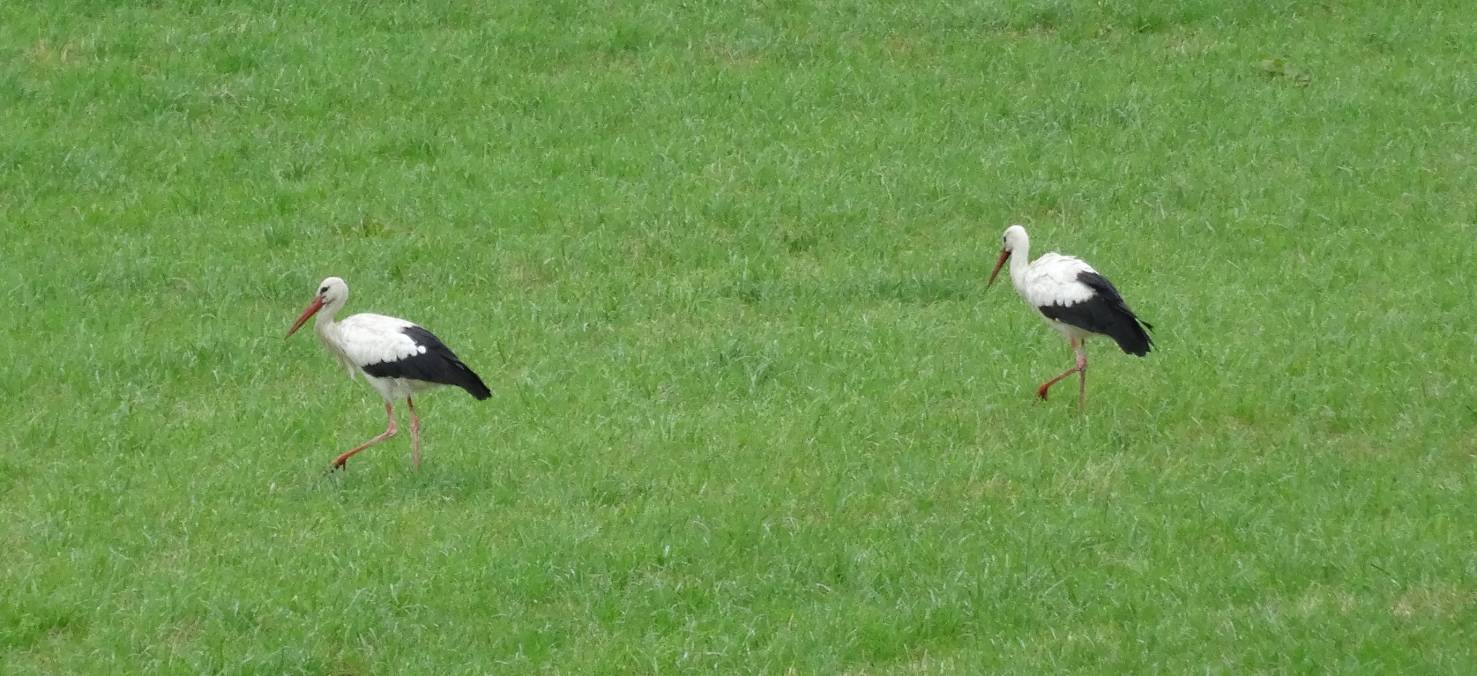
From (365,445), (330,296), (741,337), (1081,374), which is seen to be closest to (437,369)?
(365,445)

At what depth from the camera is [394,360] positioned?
33.6 feet

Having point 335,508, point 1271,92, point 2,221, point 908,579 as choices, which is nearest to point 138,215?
point 2,221

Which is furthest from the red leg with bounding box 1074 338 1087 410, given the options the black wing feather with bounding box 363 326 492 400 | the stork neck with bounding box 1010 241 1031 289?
the black wing feather with bounding box 363 326 492 400

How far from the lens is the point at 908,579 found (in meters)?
8.75

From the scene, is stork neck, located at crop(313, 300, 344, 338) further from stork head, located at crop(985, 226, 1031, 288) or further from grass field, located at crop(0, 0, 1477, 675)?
stork head, located at crop(985, 226, 1031, 288)

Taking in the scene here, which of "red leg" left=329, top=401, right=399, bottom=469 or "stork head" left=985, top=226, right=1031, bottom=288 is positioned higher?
"stork head" left=985, top=226, right=1031, bottom=288

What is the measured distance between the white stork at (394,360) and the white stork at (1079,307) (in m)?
3.35

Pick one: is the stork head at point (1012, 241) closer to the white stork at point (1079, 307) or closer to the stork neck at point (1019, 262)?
the stork neck at point (1019, 262)

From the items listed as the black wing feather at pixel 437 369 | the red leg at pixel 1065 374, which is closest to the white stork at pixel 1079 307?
the red leg at pixel 1065 374

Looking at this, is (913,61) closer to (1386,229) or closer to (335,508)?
(1386,229)

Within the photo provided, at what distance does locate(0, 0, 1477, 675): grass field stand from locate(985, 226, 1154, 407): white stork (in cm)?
32

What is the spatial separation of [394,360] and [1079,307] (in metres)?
3.79

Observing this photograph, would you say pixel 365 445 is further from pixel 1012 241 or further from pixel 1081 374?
pixel 1012 241

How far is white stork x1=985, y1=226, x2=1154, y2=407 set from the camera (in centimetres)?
1106
